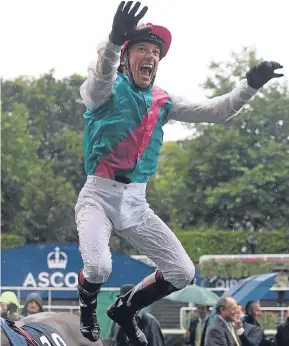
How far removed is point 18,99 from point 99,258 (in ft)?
136

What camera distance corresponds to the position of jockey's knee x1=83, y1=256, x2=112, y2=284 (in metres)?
5.50

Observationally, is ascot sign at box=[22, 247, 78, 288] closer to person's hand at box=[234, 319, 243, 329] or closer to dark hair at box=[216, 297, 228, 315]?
person's hand at box=[234, 319, 243, 329]

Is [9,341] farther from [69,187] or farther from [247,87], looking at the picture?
[69,187]

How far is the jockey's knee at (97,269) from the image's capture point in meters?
5.50

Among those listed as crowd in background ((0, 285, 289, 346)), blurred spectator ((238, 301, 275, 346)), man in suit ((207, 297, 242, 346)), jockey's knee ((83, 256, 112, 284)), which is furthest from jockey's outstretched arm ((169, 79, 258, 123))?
blurred spectator ((238, 301, 275, 346))

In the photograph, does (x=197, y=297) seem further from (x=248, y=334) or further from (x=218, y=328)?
(x=218, y=328)

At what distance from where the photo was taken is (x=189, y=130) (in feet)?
123

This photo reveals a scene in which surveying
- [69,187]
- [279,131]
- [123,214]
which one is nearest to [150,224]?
[123,214]

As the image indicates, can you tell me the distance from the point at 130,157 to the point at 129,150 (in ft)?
0.13

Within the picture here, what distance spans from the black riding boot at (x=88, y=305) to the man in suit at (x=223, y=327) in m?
3.71

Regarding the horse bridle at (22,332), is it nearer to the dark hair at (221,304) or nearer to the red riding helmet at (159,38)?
the red riding helmet at (159,38)

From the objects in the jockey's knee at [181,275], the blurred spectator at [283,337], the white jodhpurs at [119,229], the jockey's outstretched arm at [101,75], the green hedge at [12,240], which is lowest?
the green hedge at [12,240]

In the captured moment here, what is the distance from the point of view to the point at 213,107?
5.89 metres

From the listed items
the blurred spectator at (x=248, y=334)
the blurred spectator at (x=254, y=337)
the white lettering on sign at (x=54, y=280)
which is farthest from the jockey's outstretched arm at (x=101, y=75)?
the white lettering on sign at (x=54, y=280)
